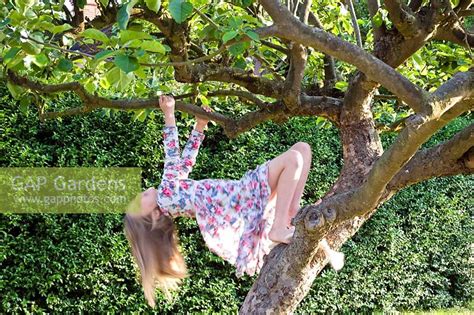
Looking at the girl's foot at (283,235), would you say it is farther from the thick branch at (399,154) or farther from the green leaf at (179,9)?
the green leaf at (179,9)

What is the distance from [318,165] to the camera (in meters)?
5.79

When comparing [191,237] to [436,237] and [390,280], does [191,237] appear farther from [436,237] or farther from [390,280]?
[436,237]

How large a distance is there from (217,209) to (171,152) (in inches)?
14.1

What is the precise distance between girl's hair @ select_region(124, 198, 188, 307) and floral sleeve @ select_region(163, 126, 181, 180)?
9.7 inches

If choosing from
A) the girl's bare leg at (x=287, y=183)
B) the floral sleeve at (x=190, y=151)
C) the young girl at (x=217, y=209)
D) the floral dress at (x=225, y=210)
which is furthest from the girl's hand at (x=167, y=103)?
the girl's bare leg at (x=287, y=183)

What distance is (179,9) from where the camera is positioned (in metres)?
1.77

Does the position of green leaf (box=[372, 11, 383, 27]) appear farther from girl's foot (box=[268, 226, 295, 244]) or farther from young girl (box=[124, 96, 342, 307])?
girl's foot (box=[268, 226, 295, 244])

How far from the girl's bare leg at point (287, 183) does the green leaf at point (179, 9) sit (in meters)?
1.07

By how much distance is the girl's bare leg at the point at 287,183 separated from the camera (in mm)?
2703

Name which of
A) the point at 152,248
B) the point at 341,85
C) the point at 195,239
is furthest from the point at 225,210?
the point at 195,239

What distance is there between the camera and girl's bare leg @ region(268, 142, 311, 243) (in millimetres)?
2703

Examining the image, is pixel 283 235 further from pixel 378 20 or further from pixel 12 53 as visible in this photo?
pixel 12 53

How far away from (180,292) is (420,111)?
3.49 meters

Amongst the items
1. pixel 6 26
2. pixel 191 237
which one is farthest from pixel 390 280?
pixel 6 26
